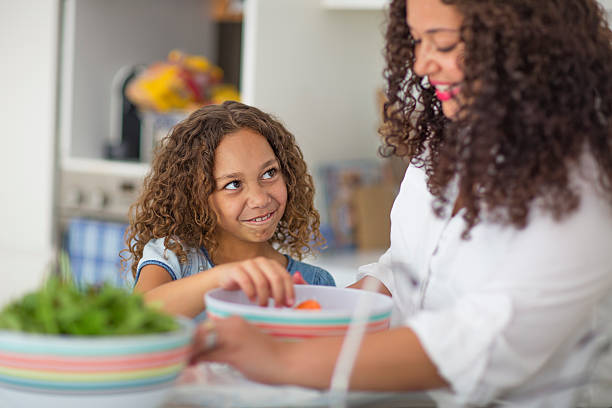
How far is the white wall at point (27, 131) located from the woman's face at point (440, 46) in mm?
1821

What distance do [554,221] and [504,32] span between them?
0.20 meters

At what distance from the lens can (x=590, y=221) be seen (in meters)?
0.75

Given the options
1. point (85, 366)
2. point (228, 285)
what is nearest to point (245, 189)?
point (228, 285)

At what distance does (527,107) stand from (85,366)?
0.47m

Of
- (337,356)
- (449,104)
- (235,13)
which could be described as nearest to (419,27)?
(449,104)

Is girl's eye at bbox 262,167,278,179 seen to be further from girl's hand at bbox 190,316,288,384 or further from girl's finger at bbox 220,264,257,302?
girl's hand at bbox 190,316,288,384

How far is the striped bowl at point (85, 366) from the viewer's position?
0.58m

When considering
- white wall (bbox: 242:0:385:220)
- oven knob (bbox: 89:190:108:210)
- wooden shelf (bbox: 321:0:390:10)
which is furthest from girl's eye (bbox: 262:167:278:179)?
oven knob (bbox: 89:190:108:210)

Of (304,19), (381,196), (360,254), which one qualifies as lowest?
(360,254)

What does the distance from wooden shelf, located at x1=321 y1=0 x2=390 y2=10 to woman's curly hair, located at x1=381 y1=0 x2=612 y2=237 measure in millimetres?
1442

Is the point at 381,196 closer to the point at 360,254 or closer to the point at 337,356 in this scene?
the point at 360,254

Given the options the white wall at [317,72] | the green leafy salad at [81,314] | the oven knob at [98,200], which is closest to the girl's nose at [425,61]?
the green leafy salad at [81,314]

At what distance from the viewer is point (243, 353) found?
688 millimetres

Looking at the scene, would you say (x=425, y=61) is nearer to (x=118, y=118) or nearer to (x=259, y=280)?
(x=259, y=280)
